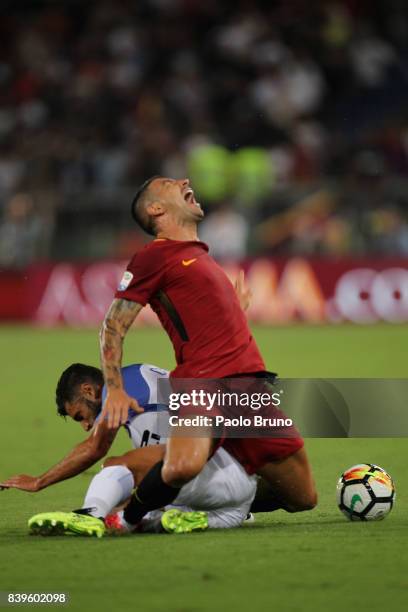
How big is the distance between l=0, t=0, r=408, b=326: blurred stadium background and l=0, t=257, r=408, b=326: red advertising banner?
26 millimetres

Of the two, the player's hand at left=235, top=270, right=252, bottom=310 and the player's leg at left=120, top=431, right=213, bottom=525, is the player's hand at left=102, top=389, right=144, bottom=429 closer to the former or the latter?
the player's leg at left=120, top=431, right=213, bottom=525

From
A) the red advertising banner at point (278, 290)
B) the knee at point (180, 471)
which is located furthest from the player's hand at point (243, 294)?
the red advertising banner at point (278, 290)

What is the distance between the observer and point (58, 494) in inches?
297

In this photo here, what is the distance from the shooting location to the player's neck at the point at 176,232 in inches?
246

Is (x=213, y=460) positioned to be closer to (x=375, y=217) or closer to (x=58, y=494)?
(x=58, y=494)

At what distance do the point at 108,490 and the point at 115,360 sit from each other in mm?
649

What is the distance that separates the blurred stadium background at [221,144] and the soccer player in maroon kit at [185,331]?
1297 cm

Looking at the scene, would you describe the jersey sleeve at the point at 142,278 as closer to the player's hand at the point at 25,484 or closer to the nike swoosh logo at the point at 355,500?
the player's hand at the point at 25,484

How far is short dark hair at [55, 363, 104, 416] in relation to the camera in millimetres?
6410

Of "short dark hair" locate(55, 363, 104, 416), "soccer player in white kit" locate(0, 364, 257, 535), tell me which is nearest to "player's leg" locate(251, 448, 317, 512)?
"soccer player in white kit" locate(0, 364, 257, 535)

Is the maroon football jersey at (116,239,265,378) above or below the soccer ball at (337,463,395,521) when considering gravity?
above

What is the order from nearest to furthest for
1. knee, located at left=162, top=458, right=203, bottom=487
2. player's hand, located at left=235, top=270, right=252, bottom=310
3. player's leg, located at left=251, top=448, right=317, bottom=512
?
knee, located at left=162, top=458, right=203, bottom=487 → player's leg, located at left=251, top=448, right=317, bottom=512 → player's hand, located at left=235, top=270, right=252, bottom=310

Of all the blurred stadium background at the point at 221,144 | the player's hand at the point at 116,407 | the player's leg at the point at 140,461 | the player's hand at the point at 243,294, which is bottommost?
the player's leg at the point at 140,461

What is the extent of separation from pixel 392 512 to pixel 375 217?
12.9 m
